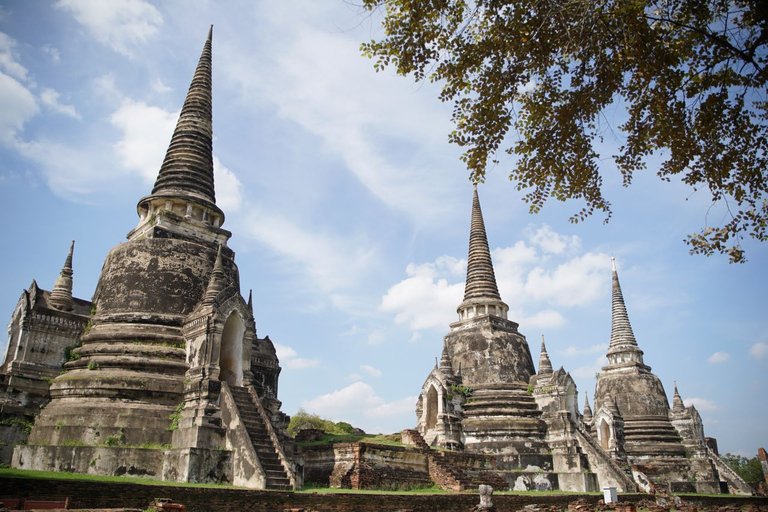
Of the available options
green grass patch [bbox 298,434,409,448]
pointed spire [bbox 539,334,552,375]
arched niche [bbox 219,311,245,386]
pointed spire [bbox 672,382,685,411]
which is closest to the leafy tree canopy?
pointed spire [bbox 672,382,685,411]

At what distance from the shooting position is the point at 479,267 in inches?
1236

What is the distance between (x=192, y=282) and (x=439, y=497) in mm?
9611

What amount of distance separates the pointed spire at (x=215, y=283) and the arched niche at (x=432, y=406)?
1231 centimetres

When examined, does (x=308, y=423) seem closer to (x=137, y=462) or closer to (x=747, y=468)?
(x=137, y=462)

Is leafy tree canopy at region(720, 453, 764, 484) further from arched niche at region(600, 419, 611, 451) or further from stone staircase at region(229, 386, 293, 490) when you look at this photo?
stone staircase at region(229, 386, 293, 490)

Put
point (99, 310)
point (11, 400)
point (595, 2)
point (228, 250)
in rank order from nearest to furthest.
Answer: point (595, 2) → point (11, 400) → point (99, 310) → point (228, 250)

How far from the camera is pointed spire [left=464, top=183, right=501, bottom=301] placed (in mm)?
30562

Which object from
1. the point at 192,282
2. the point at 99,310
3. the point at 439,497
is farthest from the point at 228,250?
the point at 439,497

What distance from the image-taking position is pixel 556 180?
1051cm

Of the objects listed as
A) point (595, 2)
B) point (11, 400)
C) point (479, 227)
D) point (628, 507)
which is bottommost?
point (628, 507)

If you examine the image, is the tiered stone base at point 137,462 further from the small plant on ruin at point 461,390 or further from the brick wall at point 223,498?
the small plant on ruin at point 461,390

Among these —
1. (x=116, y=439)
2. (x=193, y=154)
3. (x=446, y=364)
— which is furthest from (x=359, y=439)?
(x=193, y=154)

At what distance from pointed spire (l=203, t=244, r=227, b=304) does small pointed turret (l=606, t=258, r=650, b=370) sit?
89.8 ft

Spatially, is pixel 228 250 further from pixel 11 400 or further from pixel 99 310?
pixel 11 400
